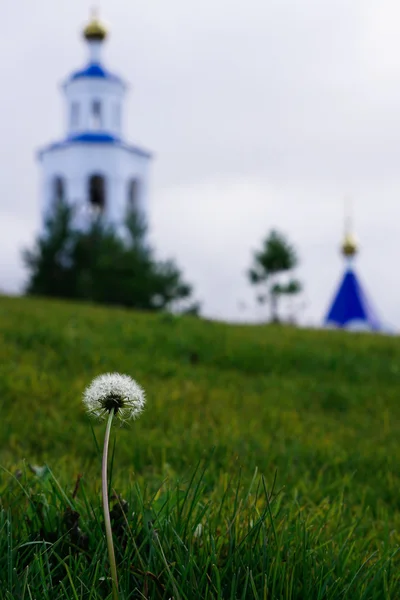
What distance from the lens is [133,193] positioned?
41125mm

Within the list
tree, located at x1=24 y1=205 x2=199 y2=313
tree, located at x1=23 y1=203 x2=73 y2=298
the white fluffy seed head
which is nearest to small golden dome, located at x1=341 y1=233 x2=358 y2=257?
tree, located at x1=24 y1=205 x2=199 y2=313

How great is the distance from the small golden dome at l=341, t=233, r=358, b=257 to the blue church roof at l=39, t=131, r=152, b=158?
52.6 ft

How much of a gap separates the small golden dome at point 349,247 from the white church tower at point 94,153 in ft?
51.4

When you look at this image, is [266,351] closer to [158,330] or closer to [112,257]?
[158,330]

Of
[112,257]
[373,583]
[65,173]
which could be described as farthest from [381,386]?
[65,173]

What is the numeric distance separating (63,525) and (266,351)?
14.8ft

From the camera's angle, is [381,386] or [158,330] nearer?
[381,386]

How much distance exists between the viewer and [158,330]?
6.50 meters

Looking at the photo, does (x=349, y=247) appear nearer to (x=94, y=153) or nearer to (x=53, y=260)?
(x=53, y=260)

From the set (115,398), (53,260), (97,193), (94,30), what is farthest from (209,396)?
(94,30)

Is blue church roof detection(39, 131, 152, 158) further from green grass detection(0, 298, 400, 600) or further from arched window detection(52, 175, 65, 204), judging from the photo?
A: green grass detection(0, 298, 400, 600)

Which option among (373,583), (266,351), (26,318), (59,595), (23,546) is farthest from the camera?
(26,318)

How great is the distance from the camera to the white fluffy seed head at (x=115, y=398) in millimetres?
1249

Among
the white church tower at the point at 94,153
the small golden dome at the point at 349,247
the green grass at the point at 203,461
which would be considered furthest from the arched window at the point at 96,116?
the green grass at the point at 203,461
